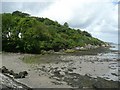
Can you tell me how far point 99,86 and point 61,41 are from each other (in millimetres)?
70154

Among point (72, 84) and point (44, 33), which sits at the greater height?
A: point (44, 33)

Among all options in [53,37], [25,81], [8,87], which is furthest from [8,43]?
[8,87]

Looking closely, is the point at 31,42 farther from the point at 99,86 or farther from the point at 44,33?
the point at 99,86

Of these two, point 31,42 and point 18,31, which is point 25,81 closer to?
point 31,42

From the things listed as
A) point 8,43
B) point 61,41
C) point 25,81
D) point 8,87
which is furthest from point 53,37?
point 8,87

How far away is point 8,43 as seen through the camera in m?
90.7

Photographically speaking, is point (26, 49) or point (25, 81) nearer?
point (25, 81)

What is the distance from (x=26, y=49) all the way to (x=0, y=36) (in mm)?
12314

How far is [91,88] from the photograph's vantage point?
3041 cm

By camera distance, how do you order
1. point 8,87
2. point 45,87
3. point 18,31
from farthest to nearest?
1. point 18,31
2. point 45,87
3. point 8,87

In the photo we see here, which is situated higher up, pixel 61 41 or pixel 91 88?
pixel 61 41

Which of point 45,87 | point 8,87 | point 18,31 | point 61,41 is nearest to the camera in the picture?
point 8,87

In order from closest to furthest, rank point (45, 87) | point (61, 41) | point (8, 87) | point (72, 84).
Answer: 1. point (8, 87)
2. point (45, 87)
3. point (72, 84)
4. point (61, 41)

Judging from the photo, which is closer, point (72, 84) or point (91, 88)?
point (91, 88)
